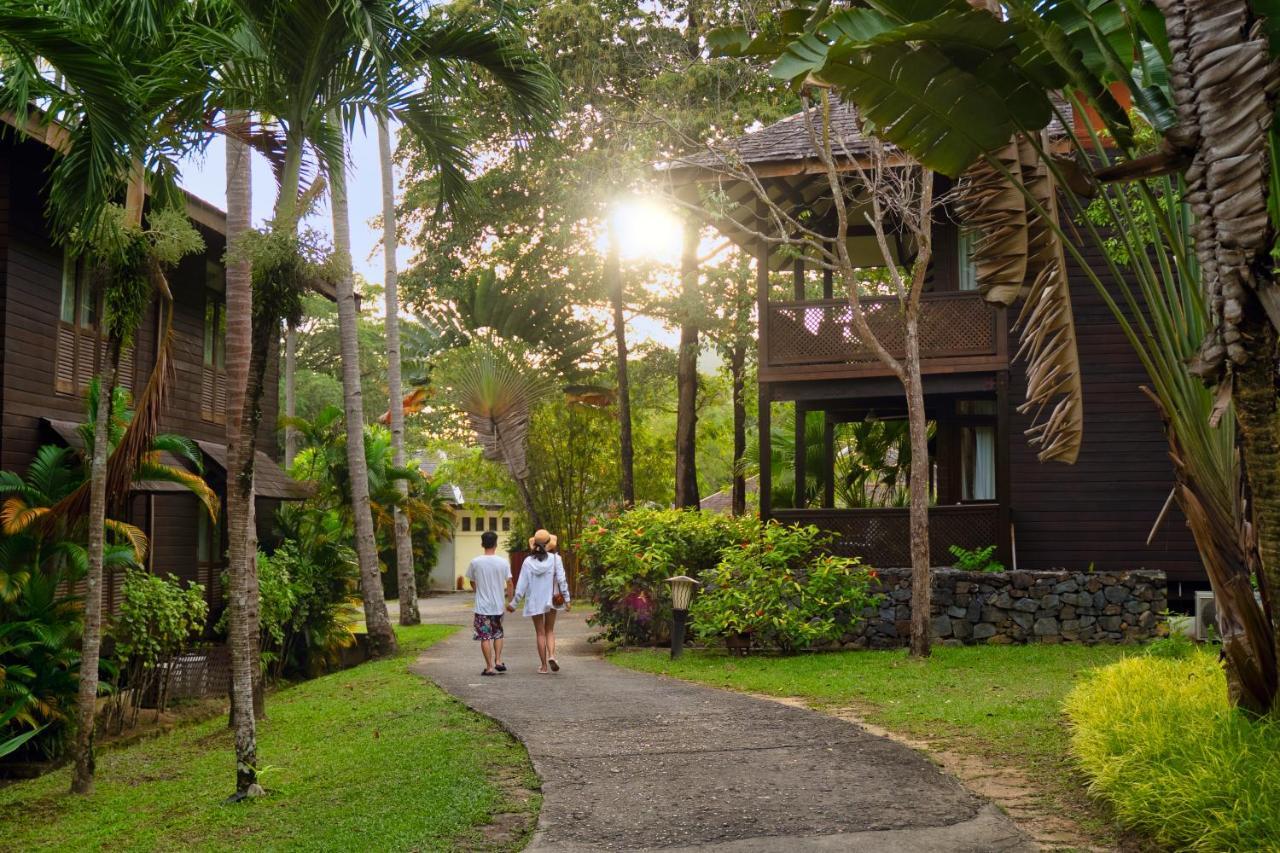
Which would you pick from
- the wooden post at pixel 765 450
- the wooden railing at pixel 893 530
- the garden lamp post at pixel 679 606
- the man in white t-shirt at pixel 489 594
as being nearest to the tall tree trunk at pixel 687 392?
the wooden post at pixel 765 450

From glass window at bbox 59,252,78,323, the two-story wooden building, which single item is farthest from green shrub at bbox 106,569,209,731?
glass window at bbox 59,252,78,323

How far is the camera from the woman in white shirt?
1377 cm

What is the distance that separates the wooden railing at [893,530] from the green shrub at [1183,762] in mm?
8646

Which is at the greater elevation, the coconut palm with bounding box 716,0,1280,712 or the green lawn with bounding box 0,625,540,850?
the coconut palm with bounding box 716,0,1280,712

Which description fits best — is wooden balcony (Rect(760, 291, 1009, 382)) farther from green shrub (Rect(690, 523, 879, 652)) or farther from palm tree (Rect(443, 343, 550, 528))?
palm tree (Rect(443, 343, 550, 528))

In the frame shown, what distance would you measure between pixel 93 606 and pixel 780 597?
8193mm

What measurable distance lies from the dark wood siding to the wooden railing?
4.86 feet

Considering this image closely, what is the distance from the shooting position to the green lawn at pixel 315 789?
697 centimetres

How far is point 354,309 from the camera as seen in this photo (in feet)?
62.6

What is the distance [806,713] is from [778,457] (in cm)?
1500

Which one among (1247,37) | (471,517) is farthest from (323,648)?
(471,517)

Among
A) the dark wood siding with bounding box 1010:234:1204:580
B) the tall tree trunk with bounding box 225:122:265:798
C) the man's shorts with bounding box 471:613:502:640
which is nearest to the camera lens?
the tall tree trunk with bounding box 225:122:265:798

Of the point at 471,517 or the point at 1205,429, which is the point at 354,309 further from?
the point at 471,517

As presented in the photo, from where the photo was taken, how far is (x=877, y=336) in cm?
1769
